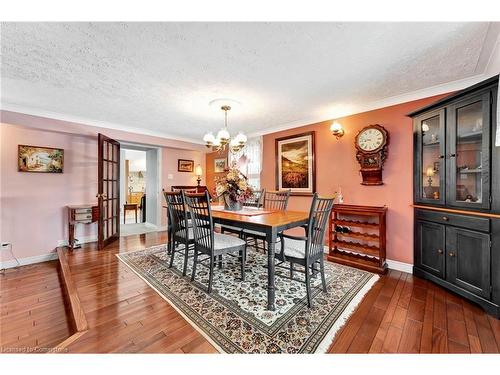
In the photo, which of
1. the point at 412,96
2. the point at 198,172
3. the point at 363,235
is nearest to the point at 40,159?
the point at 198,172

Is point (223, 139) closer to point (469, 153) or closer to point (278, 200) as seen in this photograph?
point (278, 200)

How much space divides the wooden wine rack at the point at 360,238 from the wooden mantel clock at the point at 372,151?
1.47 feet

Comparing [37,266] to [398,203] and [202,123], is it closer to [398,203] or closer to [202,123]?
[202,123]

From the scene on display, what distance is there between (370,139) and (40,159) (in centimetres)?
506

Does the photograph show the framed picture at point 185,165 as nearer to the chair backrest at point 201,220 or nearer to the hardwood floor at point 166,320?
the hardwood floor at point 166,320

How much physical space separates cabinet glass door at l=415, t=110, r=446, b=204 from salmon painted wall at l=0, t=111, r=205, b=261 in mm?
4802

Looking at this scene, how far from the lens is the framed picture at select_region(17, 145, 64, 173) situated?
321cm

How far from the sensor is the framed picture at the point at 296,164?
3.74m

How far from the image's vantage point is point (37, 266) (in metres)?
3.15

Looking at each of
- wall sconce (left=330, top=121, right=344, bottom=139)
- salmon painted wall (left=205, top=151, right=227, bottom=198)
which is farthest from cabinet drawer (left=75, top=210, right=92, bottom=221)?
wall sconce (left=330, top=121, right=344, bottom=139)

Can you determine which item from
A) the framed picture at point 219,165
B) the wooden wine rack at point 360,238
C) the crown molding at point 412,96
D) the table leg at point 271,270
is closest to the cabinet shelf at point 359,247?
the wooden wine rack at point 360,238

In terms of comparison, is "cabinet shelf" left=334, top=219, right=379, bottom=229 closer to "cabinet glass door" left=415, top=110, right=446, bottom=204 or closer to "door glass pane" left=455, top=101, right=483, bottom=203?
"cabinet glass door" left=415, top=110, right=446, bottom=204

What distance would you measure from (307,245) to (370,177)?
1714 mm
